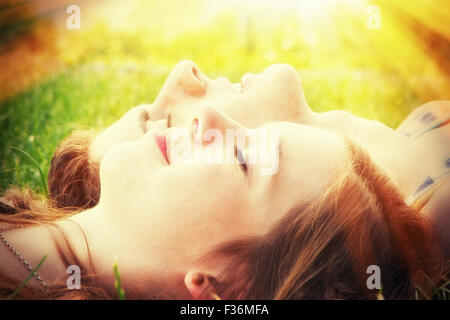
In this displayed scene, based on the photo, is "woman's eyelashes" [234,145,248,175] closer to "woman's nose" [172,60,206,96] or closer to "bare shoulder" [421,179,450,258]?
"woman's nose" [172,60,206,96]

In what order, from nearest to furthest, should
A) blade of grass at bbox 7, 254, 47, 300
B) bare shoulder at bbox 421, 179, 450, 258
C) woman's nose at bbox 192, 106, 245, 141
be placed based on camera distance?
blade of grass at bbox 7, 254, 47, 300
woman's nose at bbox 192, 106, 245, 141
bare shoulder at bbox 421, 179, 450, 258

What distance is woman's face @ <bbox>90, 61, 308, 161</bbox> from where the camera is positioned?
4.35 feet

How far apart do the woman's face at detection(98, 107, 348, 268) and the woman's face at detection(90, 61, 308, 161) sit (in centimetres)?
30

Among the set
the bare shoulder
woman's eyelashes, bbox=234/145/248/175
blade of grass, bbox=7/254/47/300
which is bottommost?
blade of grass, bbox=7/254/47/300

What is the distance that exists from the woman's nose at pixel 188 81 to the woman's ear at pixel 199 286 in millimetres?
637

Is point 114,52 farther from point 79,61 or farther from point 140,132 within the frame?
point 140,132

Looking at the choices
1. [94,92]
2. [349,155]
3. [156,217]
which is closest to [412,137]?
[349,155]

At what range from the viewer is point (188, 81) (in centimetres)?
138

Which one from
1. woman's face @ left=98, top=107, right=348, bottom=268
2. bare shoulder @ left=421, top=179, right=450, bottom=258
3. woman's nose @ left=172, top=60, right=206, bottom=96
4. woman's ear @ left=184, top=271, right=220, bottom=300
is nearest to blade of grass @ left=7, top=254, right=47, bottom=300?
woman's face @ left=98, top=107, right=348, bottom=268

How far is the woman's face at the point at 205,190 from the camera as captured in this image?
916 mm

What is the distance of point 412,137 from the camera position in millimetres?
1587

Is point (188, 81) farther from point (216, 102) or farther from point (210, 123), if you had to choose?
point (210, 123)

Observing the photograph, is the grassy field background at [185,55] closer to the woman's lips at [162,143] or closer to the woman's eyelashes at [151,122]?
the woman's eyelashes at [151,122]

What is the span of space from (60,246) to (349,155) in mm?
726
